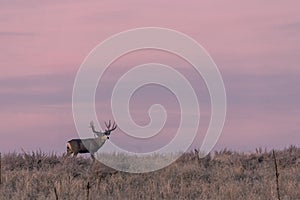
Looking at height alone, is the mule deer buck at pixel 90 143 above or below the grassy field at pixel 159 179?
above

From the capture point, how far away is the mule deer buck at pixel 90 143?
24753mm

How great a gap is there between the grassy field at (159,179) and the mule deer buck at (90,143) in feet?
22.1

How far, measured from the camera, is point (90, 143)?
26.0m

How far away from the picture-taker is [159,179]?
15.2 meters

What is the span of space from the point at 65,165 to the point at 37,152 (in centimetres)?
163

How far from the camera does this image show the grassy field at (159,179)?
44.8ft

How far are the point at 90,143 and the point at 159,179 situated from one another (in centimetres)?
1103

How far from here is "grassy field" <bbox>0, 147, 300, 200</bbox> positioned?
13.6 meters

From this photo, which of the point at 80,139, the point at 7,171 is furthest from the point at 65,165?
the point at 80,139

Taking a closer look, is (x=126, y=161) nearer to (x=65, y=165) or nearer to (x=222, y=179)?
(x=65, y=165)

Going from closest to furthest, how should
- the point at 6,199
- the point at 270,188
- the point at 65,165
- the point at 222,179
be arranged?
the point at 6,199
the point at 270,188
the point at 222,179
the point at 65,165

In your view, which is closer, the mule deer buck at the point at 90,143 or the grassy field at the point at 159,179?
the grassy field at the point at 159,179

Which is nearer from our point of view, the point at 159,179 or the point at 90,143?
the point at 159,179

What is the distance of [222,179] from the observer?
15.5m
